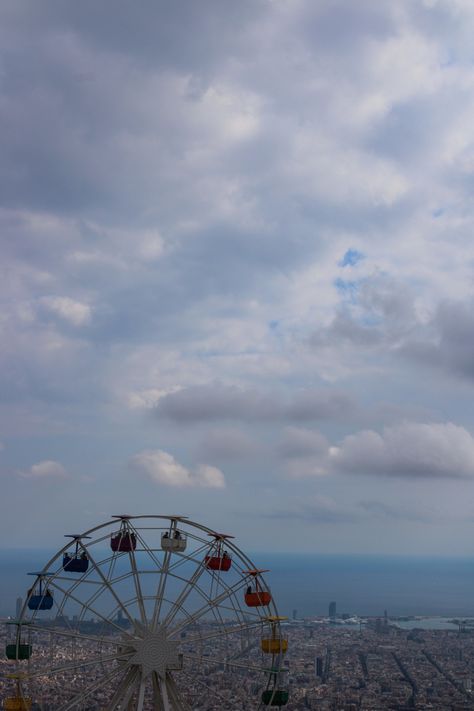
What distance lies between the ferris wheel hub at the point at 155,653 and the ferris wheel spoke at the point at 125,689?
295 mm

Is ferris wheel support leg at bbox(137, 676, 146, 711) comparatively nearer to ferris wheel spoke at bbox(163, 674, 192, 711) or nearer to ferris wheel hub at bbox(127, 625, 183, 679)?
ferris wheel hub at bbox(127, 625, 183, 679)

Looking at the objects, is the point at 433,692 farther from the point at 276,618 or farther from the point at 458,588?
the point at 458,588

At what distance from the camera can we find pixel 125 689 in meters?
15.4

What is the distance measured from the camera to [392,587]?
187 meters

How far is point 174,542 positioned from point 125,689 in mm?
3159

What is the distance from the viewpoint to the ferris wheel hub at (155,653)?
50.1 feet

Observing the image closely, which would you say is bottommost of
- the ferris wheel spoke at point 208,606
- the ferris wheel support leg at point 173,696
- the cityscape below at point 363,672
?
the cityscape below at point 363,672

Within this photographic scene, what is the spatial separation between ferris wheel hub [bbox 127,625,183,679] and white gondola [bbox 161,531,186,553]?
5.72 feet

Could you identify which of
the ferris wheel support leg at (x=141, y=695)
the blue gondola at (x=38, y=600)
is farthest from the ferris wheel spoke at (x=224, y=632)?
the blue gondola at (x=38, y=600)

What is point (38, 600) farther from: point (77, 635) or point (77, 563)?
point (77, 635)

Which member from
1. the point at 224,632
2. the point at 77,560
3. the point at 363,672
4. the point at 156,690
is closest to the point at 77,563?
the point at 77,560

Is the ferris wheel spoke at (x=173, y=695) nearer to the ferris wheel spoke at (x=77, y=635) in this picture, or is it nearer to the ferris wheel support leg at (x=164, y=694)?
the ferris wheel support leg at (x=164, y=694)

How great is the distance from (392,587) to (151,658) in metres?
184

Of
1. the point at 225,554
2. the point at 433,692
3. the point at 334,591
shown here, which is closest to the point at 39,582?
the point at 225,554
